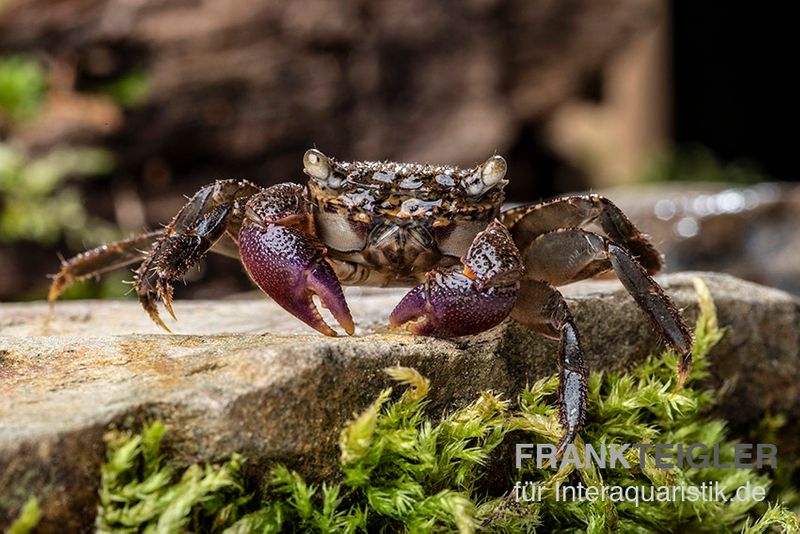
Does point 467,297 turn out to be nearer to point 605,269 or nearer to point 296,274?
point 296,274

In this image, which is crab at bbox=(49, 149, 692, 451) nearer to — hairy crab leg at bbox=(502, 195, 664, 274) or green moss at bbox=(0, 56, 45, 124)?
hairy crab leg at bbox=(502, 195, 664, 274)

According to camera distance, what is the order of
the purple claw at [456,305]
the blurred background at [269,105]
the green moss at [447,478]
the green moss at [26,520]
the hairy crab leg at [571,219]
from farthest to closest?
Answer: the blurred background at [269,105]
the hairy crab leg at [571,219]
the purple claw at [456,305]
the green moss at [447,478]
the green moss at [26,520]

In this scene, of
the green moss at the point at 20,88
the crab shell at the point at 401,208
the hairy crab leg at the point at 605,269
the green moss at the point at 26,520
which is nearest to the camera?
the green moss at the point at 26,520

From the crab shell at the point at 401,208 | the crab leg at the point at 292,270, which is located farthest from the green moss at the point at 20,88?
the crab leg at the point at 292,270

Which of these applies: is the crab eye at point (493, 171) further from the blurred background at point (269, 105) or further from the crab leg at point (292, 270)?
the blurred background at point (269, 105)

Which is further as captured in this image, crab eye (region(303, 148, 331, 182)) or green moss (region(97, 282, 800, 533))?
crab eye (region(303, 148, 331, 182))

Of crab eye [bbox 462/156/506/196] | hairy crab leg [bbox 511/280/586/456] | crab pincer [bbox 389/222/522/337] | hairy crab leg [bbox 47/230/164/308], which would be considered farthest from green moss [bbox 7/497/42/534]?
hairy crab leg [bbox 47/230/164/308]
